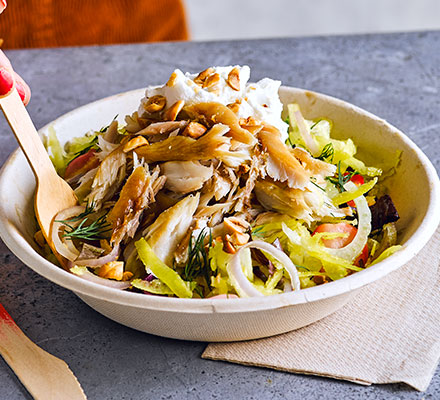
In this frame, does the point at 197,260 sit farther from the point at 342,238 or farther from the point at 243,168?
the point at 342,238

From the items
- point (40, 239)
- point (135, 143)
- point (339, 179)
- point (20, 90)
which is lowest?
point (339, 179)

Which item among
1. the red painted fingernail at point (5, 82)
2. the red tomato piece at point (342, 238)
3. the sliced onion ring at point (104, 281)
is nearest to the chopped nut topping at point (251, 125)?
the red tomato piece at point (342, 238)

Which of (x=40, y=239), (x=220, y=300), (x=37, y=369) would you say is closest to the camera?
(x=220, y=300)

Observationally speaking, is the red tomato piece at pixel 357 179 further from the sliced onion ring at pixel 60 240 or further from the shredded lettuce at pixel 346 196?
the sliced onion ring at pixel 60 240

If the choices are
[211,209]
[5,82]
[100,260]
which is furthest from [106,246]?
[5,82]

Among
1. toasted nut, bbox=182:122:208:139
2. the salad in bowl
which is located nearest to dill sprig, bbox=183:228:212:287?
the salad in bowl

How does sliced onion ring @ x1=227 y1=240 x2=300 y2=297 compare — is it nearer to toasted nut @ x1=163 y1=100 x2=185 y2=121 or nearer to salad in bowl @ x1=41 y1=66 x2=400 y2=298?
salad in bowl @ x1=41 y1=66 x2=400 y2=298

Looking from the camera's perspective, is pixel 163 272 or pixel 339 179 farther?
pixel 339 179
